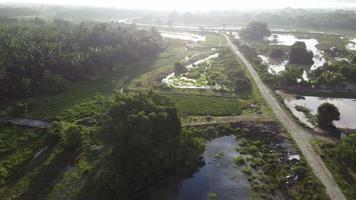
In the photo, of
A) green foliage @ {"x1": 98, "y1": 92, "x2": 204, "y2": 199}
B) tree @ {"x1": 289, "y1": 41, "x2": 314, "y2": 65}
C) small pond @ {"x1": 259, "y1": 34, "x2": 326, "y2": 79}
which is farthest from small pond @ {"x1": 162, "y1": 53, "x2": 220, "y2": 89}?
green foliage @ {"x1": 98, "y1": 92, "x2": 204, "y2": 199}

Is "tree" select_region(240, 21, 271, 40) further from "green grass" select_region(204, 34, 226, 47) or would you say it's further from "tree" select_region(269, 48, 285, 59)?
"tree" select_region(269, 48, 285, 59)

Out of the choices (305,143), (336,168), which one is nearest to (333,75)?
(305,143)

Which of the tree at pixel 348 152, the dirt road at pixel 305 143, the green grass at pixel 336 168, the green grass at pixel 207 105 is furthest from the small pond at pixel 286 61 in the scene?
the tree at pixel 348 152

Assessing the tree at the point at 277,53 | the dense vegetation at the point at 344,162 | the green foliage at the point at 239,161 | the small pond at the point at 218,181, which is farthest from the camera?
the tree at the point at 277,53

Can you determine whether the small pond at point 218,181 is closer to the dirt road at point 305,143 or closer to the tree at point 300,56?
the dirt road at point 305,143

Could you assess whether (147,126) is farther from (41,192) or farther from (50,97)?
(50,97)
